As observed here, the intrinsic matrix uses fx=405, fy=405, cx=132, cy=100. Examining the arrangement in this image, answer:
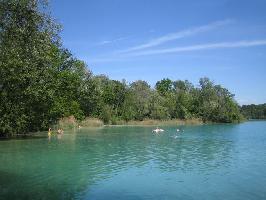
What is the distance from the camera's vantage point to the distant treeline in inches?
1001

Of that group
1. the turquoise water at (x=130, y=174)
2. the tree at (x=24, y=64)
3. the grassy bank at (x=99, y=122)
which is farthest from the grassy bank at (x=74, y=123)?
the turquoise water at (x=130, y=174)

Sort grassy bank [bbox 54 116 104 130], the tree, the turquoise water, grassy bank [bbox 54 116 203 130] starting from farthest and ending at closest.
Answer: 1. grassy bank [bbox 54 116 203 130]
2. grassy bank [bbox 54 116 104 130]
3. the tree
4. the turquoise water

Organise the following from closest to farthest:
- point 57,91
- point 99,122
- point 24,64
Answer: point 24,64
point 57,91
point 99,122

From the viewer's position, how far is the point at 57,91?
6056cm

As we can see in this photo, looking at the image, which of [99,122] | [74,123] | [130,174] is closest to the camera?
[130,174]

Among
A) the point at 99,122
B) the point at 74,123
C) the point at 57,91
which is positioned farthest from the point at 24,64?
the point at 99,122

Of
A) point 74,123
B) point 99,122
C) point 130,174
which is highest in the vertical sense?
point 99,122

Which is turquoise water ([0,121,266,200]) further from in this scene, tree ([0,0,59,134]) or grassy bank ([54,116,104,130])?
grassy bank ([54,116,104,130])

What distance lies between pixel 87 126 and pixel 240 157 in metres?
57.7

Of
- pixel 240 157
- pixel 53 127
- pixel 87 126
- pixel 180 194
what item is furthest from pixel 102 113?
pixel 180 194

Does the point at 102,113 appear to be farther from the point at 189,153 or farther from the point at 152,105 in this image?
the point at 189,153

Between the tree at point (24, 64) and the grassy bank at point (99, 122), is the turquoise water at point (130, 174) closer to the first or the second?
the tree at point (24, 64)

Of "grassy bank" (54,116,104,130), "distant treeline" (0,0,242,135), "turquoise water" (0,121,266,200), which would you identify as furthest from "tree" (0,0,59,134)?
"grassy bank" (54,116,104,130)

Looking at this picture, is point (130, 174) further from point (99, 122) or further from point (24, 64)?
point (99, 122)
